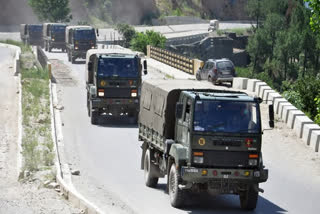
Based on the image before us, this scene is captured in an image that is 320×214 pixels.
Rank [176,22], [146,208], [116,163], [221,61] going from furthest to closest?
1. [176,22]
2. [221,61]
3. [116,163]
4. [146,208]

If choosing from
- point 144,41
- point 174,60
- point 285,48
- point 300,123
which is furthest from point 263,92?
point 285,48

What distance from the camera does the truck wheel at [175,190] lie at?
53.0 ft

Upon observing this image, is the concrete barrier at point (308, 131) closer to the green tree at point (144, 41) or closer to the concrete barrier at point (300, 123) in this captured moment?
the concrete barrier at point (300, 123)

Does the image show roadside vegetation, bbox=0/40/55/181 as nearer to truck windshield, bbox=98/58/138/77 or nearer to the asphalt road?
the asphalt road

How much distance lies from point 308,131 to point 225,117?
1054cm

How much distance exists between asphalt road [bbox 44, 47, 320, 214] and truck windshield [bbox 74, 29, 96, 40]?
21.7m

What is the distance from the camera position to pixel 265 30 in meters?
97.2

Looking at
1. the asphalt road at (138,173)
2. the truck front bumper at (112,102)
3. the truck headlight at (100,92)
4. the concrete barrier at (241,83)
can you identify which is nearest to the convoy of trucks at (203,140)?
the asphalt road at (138,173)

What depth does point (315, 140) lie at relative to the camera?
2497cm

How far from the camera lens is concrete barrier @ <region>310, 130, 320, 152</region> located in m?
24.8

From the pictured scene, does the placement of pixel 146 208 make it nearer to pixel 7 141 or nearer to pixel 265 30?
pixel 7 141

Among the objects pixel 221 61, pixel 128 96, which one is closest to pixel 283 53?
pixel 221 61

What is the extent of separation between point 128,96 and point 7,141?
5.03 meters

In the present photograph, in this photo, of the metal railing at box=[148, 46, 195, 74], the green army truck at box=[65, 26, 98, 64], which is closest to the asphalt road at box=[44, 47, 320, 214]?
the metal railing at box=[148, 46, 195, 74]
